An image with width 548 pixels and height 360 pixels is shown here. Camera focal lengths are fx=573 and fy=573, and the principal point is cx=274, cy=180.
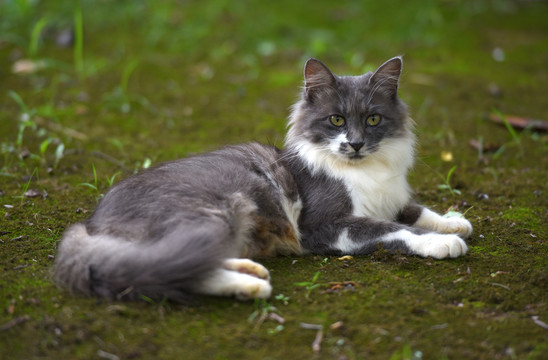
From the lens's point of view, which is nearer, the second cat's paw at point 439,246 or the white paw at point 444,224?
the second cat's paw at point 439,246

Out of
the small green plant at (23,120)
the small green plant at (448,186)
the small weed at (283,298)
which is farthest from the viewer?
the small green plant at (23,120)

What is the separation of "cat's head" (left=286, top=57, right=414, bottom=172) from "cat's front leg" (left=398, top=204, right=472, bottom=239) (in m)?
0.42

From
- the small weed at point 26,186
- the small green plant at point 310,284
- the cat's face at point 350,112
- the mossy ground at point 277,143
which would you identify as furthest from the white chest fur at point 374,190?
the small weed at point 26,186

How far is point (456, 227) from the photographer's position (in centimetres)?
361

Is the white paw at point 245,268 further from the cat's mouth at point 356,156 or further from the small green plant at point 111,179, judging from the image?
the small green plant at point 111,179

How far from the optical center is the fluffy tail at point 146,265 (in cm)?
266

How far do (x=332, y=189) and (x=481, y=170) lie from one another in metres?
1.95

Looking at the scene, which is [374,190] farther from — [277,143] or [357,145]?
[277,143]

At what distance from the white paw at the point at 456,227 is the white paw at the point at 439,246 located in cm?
28

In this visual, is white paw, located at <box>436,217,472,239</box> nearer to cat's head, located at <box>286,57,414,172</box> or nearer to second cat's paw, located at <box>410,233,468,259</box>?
second cat's paw, located at <box>410,233,468,259</box>

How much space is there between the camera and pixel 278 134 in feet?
18.5

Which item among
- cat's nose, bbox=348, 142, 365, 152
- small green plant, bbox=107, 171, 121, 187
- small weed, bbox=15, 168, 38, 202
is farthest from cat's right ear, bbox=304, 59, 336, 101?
small weed, bbox=15, 168, 38, 202

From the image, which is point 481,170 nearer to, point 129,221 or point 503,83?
point 503,83

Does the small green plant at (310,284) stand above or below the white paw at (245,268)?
below
